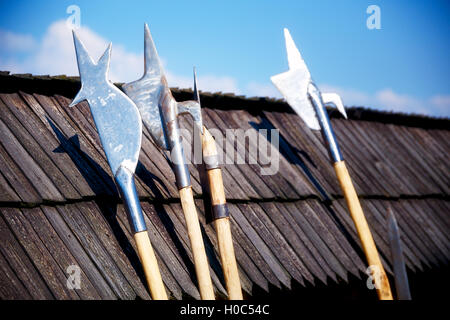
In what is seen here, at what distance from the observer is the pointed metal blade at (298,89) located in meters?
5.60

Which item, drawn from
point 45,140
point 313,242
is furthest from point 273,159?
point 45,140

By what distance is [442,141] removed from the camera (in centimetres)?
891

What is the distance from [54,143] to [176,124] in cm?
102

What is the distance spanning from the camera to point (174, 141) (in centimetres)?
386

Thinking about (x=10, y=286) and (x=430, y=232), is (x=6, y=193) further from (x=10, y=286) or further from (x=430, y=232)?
(x=430, y=232)

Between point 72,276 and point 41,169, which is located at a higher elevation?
point 41,169

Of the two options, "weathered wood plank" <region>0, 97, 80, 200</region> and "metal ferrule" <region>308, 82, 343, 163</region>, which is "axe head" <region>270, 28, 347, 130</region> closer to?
"metal ferrule" <region>308, 82, 343, 163</region>

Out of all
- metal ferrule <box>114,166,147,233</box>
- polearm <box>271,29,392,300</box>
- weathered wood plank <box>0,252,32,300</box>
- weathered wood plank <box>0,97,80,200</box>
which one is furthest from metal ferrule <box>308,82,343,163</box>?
weathered wood plank <box>0,252,32,300</box>

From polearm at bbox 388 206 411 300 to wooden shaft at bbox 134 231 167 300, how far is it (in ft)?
8.22

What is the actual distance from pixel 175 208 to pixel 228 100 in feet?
7.47

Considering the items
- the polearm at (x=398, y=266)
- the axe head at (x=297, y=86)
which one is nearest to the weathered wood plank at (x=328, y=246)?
the polearm at (x=398, y=266)
